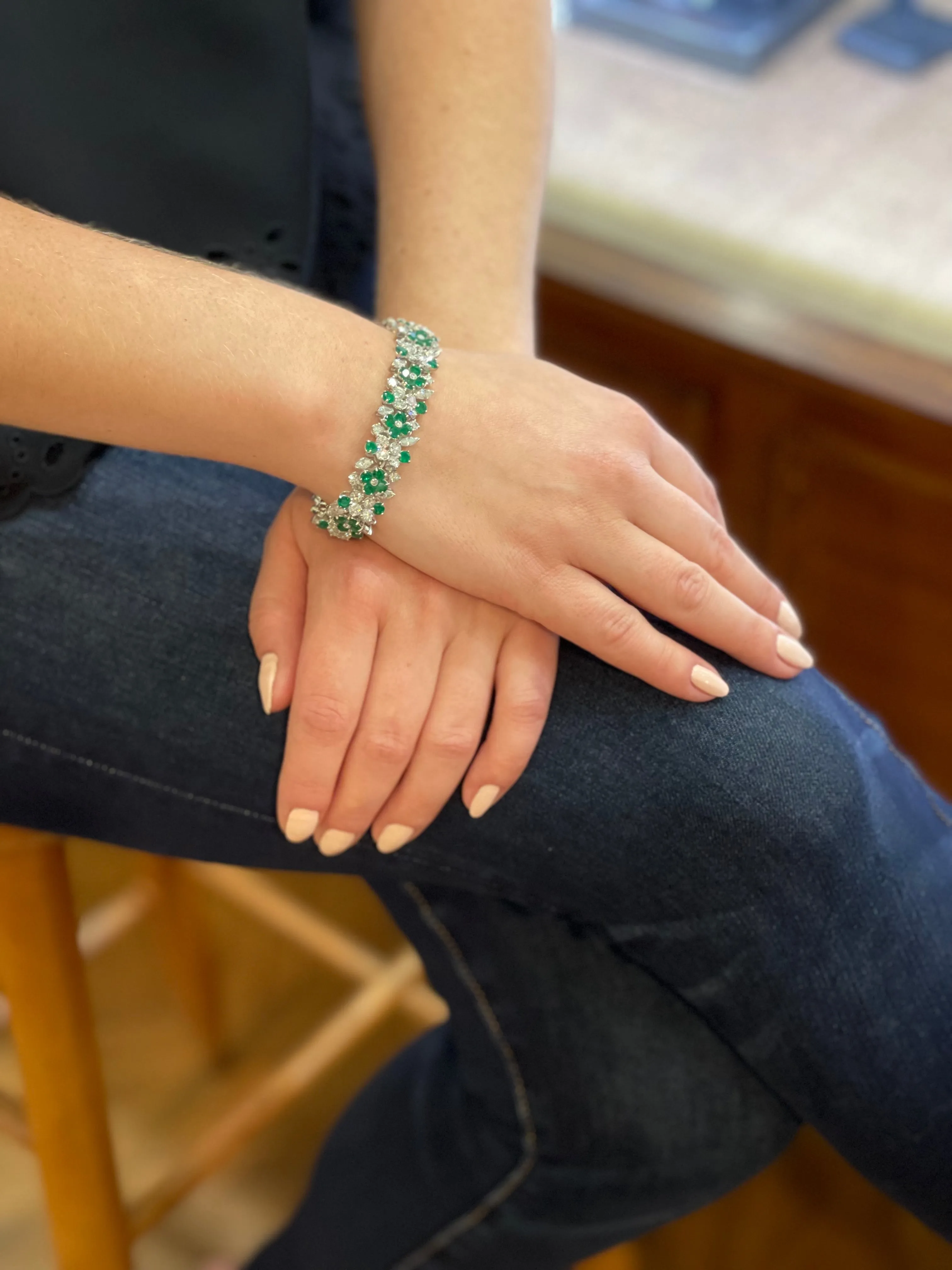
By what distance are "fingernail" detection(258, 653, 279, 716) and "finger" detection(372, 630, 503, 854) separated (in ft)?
0.24

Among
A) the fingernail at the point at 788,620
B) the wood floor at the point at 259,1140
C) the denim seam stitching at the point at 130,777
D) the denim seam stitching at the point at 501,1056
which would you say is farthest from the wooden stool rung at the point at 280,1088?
the fingernail at the point at 788,620

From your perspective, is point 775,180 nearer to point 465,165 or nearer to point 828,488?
point 828,488

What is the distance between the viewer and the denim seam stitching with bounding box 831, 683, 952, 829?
638 mm

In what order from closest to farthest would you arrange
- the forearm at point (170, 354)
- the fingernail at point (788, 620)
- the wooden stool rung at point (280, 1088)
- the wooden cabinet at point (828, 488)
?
1. the forearm at point (170, 354)
2. the fingernail at point (788, 620)
3. the wooden stool rung at point (280, 1088)
4. the wooden cabinet at point (828, 488)

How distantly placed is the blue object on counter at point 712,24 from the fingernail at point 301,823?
94 cm

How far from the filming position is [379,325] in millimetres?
613

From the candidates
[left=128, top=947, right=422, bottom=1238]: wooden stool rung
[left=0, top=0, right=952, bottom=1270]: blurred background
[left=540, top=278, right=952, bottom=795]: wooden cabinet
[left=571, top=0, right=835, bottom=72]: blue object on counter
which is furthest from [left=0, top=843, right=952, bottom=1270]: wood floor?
[left=571, top=0, right=835, bottom=72]: blue object on counter

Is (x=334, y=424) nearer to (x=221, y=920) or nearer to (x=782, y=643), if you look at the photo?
(x=782, y=643)

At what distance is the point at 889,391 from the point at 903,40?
43 centimetres

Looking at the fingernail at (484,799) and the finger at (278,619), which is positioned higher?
the finger at (278,619)

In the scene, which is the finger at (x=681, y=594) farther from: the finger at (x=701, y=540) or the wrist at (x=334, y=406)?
the wrist at (x=334, y=406)

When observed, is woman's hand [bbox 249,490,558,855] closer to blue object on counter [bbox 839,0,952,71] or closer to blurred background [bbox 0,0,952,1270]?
blurred background [bbox 0,0,952,1270]

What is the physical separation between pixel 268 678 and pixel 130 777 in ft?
0.28

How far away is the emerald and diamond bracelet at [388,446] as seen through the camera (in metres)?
0.58
